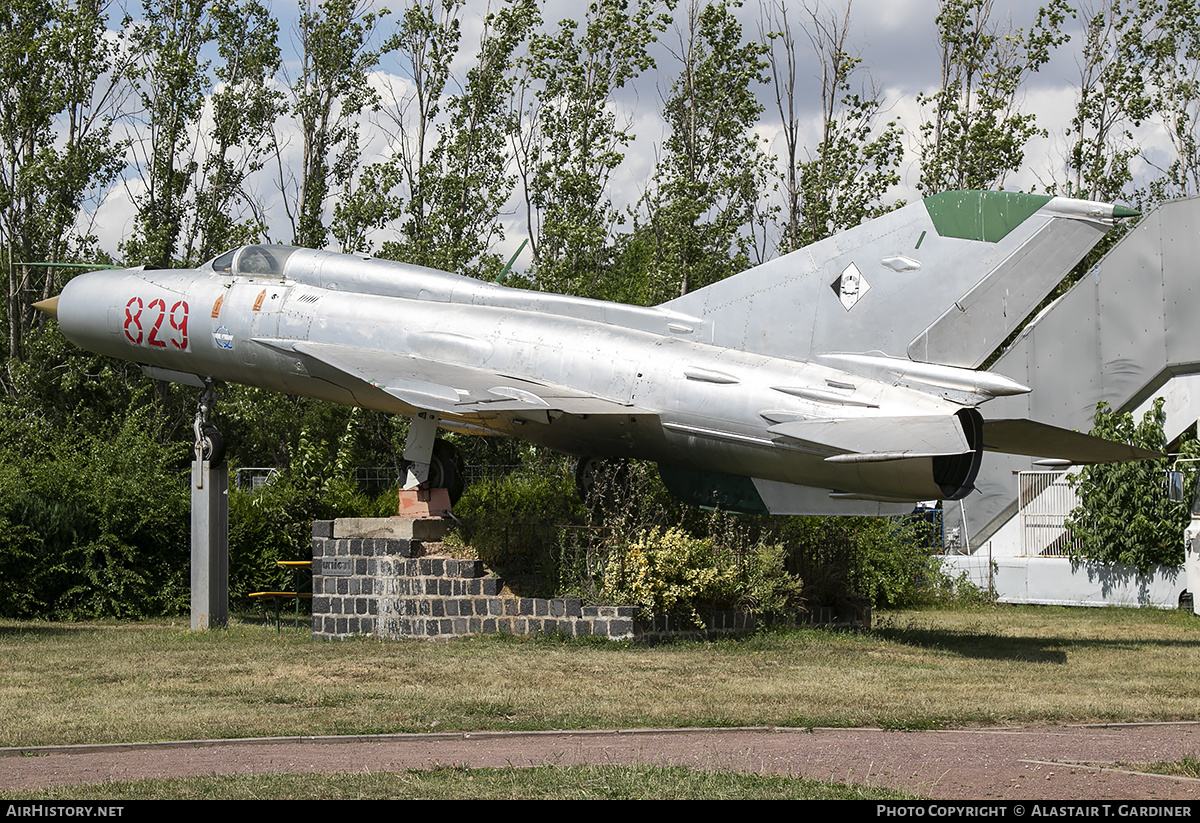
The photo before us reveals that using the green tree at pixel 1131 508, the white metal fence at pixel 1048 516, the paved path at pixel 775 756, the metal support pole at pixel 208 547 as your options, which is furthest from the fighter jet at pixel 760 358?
the white metal fence at pixel 1048 516

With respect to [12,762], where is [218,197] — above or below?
above

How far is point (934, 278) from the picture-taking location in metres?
13.0

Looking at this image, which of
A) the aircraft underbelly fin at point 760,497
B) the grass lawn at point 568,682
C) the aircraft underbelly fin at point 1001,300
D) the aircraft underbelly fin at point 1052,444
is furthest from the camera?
the aircraft underbelly fin at point 760,497

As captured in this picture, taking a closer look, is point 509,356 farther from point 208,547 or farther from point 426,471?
point 208,547

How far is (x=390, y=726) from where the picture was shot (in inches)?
335

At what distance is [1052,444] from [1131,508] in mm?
8636

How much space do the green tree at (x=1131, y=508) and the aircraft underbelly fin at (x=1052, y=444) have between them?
7296 mm

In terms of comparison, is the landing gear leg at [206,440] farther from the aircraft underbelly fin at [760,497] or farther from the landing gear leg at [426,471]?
the aircraft underbelly fin at [760,497]

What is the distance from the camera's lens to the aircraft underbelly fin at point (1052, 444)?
41.3 feet

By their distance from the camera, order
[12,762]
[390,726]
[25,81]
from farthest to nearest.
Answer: [25,81], [390,726], [12,762]

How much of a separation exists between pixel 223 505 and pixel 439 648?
4838 millimetres

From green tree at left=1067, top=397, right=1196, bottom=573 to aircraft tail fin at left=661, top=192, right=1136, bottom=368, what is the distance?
26.9ft

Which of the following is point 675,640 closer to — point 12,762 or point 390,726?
point 390,726

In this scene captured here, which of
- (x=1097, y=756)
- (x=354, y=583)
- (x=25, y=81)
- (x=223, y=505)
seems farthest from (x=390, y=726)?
(x=25, y=81)
